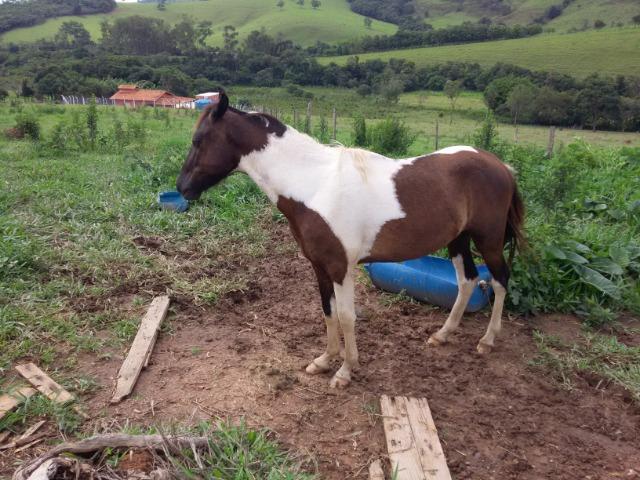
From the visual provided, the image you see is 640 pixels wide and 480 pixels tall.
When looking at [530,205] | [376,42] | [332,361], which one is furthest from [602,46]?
[332,361]

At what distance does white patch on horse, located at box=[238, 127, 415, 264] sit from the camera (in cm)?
291

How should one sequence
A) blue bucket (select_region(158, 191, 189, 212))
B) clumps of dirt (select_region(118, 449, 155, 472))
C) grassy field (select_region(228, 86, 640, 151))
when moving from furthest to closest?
grassy field (select_region(228, 86, 640, 151))
blue bucket (select_region(158, 191, 189, 212))
clumps of dirt (select_region(118, 449, 155, 472))

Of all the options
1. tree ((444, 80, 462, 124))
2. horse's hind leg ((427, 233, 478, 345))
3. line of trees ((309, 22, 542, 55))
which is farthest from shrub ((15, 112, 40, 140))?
line of trees ((309, 22, 542, 55))

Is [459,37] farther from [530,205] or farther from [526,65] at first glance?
[530,205]

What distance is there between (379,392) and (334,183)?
152 cm

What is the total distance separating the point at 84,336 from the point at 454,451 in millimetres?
2904

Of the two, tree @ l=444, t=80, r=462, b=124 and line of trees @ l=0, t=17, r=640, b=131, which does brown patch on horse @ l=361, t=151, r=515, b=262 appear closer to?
line of trees @ l=0, t=17, r=640, b=131

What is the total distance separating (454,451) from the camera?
262 centimetres

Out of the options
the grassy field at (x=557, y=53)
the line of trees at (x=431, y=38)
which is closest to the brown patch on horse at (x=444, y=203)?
the grassy field at (x=557, y=53)

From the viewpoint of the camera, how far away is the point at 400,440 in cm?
261

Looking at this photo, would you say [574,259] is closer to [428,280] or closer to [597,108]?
[428,280]

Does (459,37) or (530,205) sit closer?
(530,205)

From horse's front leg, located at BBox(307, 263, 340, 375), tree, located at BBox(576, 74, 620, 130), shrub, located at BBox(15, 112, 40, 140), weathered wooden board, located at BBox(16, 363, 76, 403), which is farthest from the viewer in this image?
tree, located at BBox(576, 74, 620, 130)

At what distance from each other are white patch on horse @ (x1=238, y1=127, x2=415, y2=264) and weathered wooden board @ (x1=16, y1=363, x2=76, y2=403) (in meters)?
1.90
